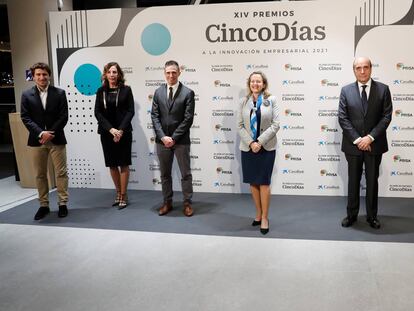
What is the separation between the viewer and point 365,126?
169 inches

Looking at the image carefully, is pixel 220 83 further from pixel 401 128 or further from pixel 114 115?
pixel 401 128

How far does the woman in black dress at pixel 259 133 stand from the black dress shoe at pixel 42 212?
7.53 feet

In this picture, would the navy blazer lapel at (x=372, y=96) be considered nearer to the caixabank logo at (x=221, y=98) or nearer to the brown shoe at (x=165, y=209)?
the caixabank logo at (x=221, y=98)

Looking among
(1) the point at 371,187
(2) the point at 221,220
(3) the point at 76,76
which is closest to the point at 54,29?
(3) the point at 76,76

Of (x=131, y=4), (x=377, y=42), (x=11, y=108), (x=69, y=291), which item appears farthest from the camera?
(x=11, y=108)

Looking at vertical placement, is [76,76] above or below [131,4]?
below

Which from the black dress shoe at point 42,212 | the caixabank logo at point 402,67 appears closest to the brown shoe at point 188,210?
the black dress shoe at point 42,212

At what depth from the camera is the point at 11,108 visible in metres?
11.1

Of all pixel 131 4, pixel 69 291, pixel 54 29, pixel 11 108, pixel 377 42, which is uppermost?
pixel 131 4

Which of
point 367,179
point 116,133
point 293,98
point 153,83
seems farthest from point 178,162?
point 367,179

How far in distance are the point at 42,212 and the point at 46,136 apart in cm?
86

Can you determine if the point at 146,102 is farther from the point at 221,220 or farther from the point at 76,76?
the point at 221,220

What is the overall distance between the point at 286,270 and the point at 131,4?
231 inches

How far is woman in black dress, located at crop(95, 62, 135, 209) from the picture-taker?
5129 mm
